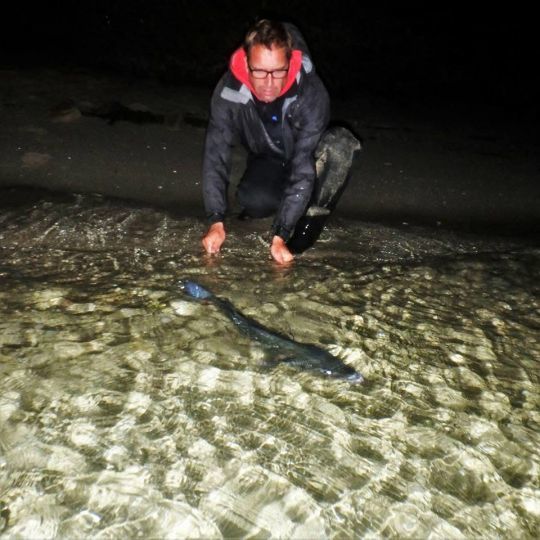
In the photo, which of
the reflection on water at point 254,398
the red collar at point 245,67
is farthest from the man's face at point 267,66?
the reflection on water at point 254,398

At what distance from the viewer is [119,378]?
8.71ft

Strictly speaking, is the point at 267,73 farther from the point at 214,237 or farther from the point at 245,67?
the point at 214,237

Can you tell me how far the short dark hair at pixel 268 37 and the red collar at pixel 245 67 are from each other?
0.19 meters

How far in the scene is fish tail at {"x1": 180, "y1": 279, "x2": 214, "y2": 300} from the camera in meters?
3.29

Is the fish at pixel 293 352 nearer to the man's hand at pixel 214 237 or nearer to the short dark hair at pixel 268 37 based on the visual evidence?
the man's hand at pixel 214 237

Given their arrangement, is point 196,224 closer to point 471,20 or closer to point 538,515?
point 538,515

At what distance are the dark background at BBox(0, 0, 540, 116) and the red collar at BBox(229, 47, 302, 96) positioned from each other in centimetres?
473

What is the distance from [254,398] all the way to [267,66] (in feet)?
6.40

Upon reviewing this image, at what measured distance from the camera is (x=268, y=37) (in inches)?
122

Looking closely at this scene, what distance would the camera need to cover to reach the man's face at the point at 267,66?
309 centimetres

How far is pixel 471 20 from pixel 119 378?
1104 cm

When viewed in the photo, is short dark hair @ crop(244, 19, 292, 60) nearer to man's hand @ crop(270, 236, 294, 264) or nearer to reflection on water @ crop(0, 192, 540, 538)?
man's hand @ crop(270, 236, 294, 264)

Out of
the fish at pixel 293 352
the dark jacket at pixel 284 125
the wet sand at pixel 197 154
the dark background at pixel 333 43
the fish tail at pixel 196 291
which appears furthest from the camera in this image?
the dark background at pixel 333 43

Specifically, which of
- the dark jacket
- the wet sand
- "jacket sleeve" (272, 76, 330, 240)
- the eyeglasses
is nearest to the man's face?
the eyeglasses
